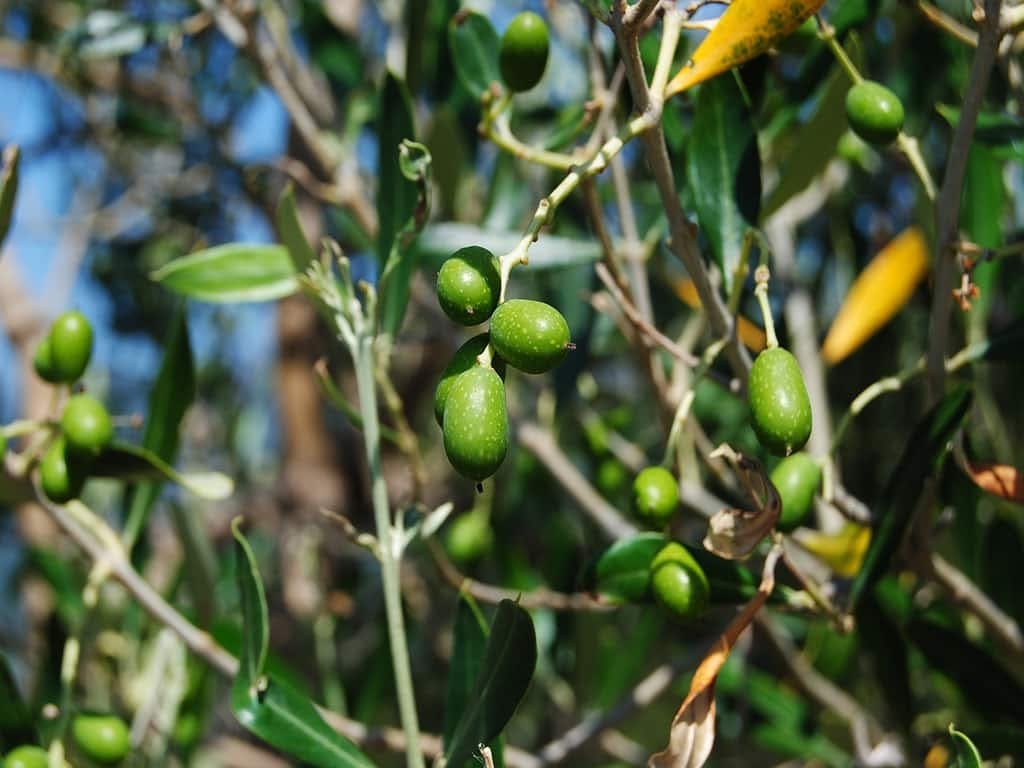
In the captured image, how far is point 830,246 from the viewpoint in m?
2.64

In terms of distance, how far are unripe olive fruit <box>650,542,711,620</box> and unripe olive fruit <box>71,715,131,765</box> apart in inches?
27.1

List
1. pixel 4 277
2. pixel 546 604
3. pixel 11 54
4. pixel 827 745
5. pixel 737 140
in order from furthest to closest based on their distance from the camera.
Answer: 1. pixel 11 54
2. pixel 4 277
3. pixel 827 745
4. pixel 546 604
5. pixel 737 140

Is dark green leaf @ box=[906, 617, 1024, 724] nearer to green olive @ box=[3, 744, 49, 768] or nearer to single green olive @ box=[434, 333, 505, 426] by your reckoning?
single green olive @ box=[434, 333, 505, 426]

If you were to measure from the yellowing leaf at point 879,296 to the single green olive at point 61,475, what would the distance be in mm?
1089

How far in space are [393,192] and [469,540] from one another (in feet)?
2.88

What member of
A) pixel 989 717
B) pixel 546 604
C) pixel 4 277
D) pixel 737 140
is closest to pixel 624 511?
pixel 546 604

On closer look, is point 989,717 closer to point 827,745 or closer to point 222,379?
point 827,745

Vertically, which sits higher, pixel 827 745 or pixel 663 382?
pixel 663 382

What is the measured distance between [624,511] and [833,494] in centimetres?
82

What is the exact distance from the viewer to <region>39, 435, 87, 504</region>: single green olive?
120 centimetres

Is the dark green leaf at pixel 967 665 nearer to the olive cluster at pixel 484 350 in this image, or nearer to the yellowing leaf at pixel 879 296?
the yellowing leaf at pixel 879 296

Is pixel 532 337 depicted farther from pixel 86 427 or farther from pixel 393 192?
pixel 86 427

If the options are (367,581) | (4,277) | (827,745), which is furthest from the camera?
(4,277)

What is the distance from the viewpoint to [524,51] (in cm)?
115
